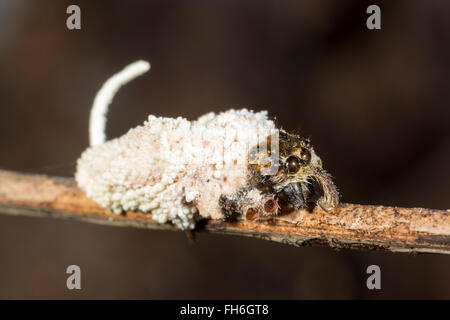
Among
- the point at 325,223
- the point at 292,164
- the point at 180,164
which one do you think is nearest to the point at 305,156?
the point at 292,164

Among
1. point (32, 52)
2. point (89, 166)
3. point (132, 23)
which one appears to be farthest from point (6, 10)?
point (89, 166)

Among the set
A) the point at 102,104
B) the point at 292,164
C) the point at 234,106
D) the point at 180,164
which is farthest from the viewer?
the point at 234,106

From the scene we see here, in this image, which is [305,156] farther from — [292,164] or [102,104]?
[102,104]

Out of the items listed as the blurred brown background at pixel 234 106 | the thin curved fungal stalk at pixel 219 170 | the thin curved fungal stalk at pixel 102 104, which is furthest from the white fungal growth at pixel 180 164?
the blurred brown background at pixel 234 106

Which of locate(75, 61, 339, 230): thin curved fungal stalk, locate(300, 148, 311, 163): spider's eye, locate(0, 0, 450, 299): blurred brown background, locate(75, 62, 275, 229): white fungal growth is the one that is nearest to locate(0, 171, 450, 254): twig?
locate(75, 61, 339, 230): thin curved fungal stalk

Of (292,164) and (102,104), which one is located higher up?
(102,104)

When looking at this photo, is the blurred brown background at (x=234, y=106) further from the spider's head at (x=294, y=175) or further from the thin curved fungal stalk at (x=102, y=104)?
the spider's head at (x=294, y=175)
